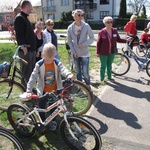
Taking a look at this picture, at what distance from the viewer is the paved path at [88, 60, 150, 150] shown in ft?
11.7

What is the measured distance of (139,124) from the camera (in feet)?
13.4

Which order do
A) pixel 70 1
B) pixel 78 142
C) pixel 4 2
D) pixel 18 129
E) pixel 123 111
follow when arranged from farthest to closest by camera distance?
pixel 4 2, pixel 70 1, pixel 123 111, pixel 18 129, pixel 78 142

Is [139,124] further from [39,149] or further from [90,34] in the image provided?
[90,34]

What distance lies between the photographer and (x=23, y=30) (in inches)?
183

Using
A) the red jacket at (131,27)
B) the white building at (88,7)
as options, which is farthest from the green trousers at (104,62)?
the white building at (88,7)

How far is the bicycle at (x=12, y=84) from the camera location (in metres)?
4.45

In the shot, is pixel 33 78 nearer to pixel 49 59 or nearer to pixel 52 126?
pixel 49 59

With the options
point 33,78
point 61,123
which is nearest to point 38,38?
point 33,78

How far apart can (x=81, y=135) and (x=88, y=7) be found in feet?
154

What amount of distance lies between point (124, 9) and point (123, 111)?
38.8m

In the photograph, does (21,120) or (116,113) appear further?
(116,113)

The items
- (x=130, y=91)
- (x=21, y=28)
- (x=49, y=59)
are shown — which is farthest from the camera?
(x=130, y=91)

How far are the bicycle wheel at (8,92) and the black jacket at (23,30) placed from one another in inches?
34.4

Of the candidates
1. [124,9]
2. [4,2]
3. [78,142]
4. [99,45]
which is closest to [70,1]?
[124,9]
